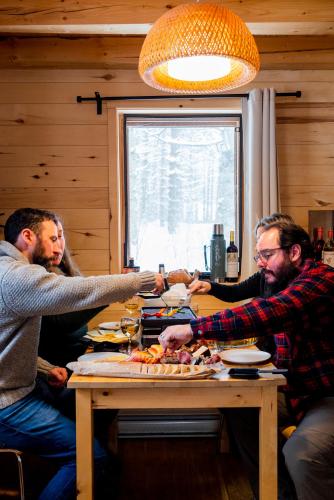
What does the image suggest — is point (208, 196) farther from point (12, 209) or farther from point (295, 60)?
point (12, 209)

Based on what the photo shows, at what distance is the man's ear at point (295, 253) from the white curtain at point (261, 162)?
1015 millimetres

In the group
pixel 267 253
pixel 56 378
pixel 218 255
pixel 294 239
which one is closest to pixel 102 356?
pixel 56 378

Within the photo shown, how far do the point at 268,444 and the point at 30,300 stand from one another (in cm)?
92

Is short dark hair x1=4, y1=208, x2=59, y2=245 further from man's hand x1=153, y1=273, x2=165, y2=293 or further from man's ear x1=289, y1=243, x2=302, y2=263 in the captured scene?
man's ear x1=289, y1=243, x2=302, y2=263

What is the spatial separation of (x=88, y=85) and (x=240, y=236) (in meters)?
1.41

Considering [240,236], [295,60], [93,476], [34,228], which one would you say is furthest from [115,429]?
[295,60]

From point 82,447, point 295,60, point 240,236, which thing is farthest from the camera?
point 240,236

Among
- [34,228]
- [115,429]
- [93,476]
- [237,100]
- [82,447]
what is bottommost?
[115,429]

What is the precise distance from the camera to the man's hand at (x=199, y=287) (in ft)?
8.33

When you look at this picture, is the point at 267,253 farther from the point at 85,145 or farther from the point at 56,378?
the point at 85,145

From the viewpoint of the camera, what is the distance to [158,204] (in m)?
3.47

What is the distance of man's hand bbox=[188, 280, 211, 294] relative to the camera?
99.9 inches

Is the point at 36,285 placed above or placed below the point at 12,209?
below

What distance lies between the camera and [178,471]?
2.57 metres
